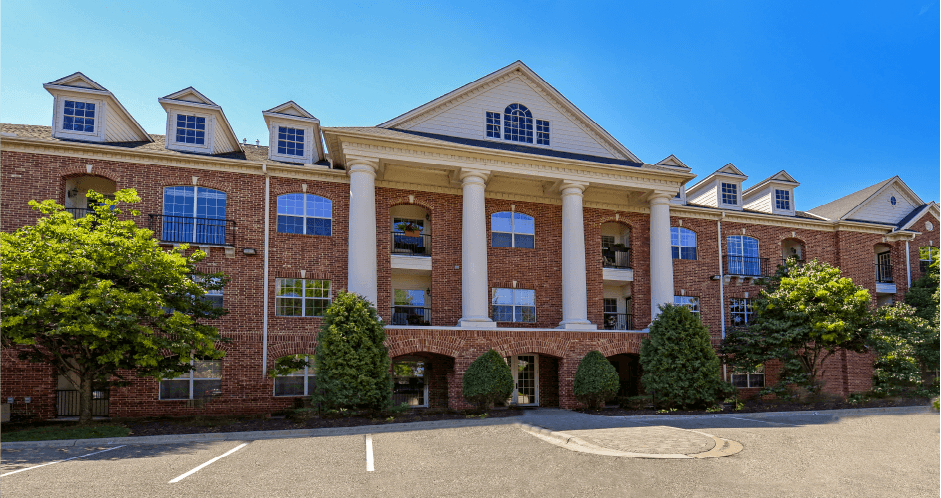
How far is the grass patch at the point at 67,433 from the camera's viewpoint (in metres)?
14.3

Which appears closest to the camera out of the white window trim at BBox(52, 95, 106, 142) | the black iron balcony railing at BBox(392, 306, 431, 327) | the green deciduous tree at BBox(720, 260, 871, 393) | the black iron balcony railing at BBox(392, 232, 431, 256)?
the white window trim at BBox(52, 95, 106, 142)

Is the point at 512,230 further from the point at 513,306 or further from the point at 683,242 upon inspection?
the point at 683,242

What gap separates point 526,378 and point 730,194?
1420cm

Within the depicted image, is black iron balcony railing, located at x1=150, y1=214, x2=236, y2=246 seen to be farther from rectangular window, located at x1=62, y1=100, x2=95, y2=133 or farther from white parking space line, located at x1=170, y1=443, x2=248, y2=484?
white parking space line, located at x1=170, y1=443, x2=248, y2=484

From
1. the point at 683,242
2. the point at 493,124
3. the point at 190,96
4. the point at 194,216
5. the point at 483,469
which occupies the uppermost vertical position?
the point at 190,96

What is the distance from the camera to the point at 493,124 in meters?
24.7

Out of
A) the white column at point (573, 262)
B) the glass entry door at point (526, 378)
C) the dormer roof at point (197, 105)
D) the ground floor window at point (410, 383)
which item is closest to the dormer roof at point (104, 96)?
the dormer roof at point (197, 105)

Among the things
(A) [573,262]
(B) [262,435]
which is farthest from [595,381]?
(B) [262,435]

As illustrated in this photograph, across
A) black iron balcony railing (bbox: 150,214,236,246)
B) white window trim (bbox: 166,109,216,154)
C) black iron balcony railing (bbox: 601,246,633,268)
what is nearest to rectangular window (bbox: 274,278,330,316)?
black iron balcony railing (bbox: 150,214,236,246)

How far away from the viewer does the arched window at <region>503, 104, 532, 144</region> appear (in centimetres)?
2488

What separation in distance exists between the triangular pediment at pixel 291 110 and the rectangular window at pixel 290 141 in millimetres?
567

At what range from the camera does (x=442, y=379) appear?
23.1 m

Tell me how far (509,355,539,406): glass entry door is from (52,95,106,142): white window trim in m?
17.0

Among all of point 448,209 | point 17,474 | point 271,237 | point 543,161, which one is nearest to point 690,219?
point 543,161
